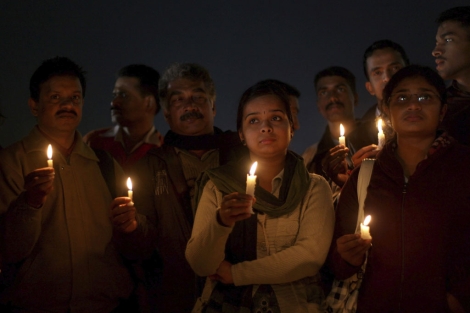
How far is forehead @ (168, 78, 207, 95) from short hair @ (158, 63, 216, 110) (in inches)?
1.3

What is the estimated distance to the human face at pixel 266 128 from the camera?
10.0ft

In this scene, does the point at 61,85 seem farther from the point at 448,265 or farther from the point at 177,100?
the point at 448,265

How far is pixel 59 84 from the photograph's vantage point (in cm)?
368

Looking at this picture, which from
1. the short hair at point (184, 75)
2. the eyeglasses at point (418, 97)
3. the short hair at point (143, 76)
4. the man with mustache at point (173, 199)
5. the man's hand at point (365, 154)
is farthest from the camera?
the short hair at point (143, 76)

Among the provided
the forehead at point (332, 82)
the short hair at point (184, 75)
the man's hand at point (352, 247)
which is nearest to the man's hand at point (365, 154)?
the man's hand at point (352, 247)

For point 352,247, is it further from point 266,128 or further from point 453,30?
point 453,30

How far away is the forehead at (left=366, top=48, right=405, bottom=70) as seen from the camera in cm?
448

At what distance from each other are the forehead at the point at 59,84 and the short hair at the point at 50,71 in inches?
1.2

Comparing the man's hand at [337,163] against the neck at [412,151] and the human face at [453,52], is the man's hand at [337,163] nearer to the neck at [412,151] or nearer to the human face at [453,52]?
the neck at [412,151]

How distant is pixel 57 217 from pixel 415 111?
263 centimetres

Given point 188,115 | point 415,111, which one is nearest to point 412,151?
point 415,111

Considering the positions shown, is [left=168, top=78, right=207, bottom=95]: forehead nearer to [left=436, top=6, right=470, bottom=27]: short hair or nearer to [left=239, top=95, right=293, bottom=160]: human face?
[left=239, top=95, right=293, bottom=160]: human face

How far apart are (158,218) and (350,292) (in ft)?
5.39

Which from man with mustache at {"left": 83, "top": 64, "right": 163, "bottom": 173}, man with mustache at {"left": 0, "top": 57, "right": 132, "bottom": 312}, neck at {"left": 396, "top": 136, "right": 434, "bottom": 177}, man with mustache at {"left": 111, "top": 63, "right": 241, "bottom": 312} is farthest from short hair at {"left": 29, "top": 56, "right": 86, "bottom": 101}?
neck at {"left": 396, "top": 136, "right": 434, "bottom": 177}
